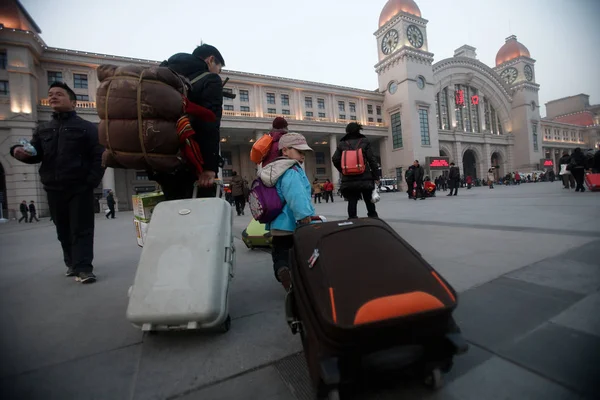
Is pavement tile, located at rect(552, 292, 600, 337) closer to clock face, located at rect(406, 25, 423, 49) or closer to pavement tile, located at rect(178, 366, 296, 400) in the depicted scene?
pavement tile, located at rect(178, 366, 296, 400)

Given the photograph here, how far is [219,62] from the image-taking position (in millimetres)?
2607

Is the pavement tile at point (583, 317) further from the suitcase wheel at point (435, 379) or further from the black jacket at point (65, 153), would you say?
the black jacket at point (65, 153)

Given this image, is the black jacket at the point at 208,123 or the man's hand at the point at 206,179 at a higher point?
the black jacket at the point at 208,123

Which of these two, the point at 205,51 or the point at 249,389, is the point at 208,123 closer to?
the point at 205,51

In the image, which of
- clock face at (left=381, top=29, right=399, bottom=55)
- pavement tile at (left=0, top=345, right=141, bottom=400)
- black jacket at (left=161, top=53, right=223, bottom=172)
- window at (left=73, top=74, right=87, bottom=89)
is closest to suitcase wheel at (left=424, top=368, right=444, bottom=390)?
pavement tile at (left=0, top=345, right=141, bottom=400)

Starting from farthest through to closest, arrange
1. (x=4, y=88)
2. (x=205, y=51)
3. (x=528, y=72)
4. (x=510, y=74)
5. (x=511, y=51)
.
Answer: (x=511, y=51) < (x=510, y=74) < (x=528, y=72) < (x=4, y=88) < (x=205, y=51)

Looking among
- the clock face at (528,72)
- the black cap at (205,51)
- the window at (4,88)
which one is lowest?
the black cap at (205,51)

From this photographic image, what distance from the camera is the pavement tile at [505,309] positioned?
1.34m

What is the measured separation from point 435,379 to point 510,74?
65.8 metres

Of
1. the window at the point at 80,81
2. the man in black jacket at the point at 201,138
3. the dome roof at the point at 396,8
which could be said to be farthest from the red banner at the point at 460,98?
the man in black jacket at the point at 201,138

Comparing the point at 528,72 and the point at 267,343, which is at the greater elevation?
the point at 528,72

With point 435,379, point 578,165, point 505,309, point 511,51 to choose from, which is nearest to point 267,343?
point 435,379

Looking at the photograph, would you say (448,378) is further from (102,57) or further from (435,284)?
(102,57)

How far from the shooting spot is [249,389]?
3.61 ft
